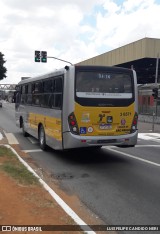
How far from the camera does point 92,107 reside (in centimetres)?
1068

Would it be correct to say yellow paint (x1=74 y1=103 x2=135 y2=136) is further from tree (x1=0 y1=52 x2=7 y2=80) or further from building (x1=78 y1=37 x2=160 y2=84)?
tree (x1=0 y1=52 x2=7 y2=80)

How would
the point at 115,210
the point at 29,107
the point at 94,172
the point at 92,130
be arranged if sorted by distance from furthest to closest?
the point at 29,107 → the point at 92,130 → the point at 94,172 → the point at 115,210

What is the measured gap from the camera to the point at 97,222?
5812 millimetres

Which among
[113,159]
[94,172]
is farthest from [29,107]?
[94,172]

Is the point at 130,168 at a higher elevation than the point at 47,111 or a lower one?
lower

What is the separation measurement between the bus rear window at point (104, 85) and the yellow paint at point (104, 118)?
0.39 metres

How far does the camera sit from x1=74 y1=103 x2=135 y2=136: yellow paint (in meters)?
10.6

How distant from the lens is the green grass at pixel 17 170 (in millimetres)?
8066

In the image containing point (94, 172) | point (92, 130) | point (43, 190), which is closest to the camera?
point (43, 190)

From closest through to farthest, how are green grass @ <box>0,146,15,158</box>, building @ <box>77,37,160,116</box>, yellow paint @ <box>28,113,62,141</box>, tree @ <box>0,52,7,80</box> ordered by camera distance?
yellow paint @ <box>28,113,62,141</box>
green grass @ <box>0,146,15,158</box>
building @ <box>77,37,160,116</box>
tree @ <box>0,52,7,80</box>

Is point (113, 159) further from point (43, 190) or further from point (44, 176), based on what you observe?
point (43, 190)

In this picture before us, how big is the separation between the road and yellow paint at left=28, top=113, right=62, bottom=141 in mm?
811

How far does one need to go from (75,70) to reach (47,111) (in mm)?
2416

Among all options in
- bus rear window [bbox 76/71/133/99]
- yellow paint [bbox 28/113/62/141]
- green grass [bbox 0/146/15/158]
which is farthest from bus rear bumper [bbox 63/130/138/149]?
green grass [bbox 0/146/15/158]
